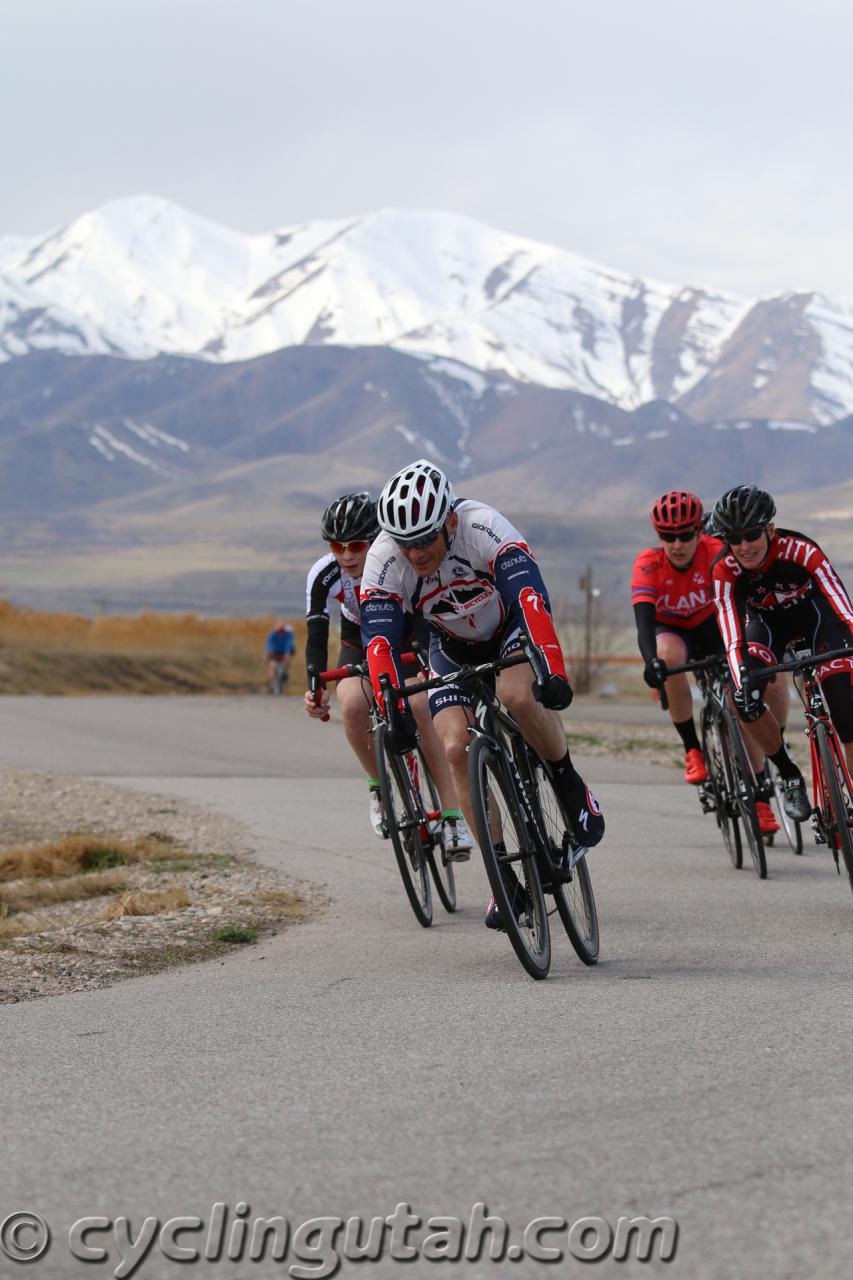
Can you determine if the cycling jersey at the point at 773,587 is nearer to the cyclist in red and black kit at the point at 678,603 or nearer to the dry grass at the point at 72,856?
the cyclist in red and black kit at the point at 678,603

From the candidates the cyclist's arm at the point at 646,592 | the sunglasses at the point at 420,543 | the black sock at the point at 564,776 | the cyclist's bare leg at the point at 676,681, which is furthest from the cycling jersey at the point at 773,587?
the sunglasses at the point at 420,543

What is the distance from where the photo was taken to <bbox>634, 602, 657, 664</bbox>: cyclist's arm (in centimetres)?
1049

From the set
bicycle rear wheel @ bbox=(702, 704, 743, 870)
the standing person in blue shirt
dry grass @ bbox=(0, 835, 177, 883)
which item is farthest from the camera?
the standing person in blue shirt

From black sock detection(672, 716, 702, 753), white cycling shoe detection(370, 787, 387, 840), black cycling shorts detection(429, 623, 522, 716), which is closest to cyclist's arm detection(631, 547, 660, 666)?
black sock detection(672, 716, 702, 753)

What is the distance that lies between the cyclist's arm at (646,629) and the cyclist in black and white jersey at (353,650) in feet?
5.44

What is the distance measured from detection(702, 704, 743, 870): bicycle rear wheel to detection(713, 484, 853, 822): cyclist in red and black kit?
115 cm

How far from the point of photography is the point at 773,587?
30.1ft

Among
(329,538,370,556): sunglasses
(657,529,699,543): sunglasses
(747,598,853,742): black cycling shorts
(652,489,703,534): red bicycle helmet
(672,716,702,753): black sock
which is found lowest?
(672,716,702,753): black sock

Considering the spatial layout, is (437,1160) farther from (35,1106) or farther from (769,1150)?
(35,1106)

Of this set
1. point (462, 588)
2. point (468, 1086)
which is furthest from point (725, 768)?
point (468, 1086)

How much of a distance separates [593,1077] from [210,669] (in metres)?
54.8

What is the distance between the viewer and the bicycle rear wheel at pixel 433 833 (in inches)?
351

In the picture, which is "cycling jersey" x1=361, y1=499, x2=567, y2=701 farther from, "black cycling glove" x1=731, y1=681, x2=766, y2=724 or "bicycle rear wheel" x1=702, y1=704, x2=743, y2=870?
"bicycle rear wheel" x1=702, y1=704, x2=743, y2=870

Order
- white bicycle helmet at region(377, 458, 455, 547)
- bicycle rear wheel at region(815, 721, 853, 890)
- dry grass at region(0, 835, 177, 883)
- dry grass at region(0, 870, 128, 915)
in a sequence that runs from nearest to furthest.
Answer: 1. white bicycle helmet at region(377, 458, 455, 547)
2. bicycle rear wheel at region(815, 721, 853, 890)
3. dry grass at region(0, 870, 128, 915)
4. dry grass at region(0, 835, 177, 883)
